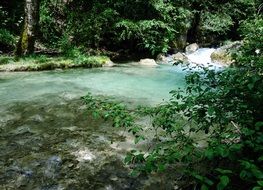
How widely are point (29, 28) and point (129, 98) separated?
595 centimetres

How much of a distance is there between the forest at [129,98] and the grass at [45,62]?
4 centimetres

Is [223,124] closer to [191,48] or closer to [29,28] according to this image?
[29,28]

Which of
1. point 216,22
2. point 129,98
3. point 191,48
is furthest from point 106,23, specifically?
point 129,98

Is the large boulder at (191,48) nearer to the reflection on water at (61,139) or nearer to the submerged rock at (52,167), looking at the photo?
the reflection on water at (61,139)

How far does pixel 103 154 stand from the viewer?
443 cm

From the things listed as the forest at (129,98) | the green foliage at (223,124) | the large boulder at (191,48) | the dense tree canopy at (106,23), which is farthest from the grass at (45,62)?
the green foliage at (223,124)

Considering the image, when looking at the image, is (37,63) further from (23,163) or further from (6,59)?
(23,163)

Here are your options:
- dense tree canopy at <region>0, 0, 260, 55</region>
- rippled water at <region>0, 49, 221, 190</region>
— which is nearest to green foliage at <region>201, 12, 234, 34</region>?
dense tree canopy at <region>0, 0, 260, 55</region>

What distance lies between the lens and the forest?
284 centimetres

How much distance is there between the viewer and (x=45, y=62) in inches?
460

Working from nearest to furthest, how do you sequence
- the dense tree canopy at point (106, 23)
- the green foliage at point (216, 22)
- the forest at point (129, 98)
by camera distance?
the forest at point (129, 98), the dense tree canopy at point (106, 23), the green foliage at point (216, 22)

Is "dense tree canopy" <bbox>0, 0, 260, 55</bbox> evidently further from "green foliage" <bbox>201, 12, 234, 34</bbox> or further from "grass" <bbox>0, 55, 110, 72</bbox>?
"green foliage" <bbox>201, 12, 234, 34</bbox>

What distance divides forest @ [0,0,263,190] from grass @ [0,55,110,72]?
36 mm

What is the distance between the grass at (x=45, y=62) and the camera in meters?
11.0
